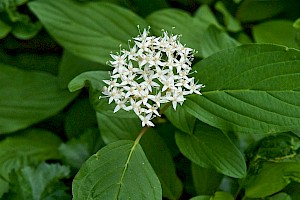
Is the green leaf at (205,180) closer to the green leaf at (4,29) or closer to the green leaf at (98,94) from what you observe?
the green leaf at (98,94)

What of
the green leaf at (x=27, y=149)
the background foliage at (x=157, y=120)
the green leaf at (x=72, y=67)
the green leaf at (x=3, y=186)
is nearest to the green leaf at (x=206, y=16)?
the background foliage at (x=157, y=120)

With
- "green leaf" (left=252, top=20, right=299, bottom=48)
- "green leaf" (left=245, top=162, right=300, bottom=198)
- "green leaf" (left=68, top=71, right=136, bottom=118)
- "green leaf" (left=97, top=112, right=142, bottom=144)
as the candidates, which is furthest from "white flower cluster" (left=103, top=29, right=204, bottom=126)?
"green leaf" (left=252, top=20, right=299, bottom=48)

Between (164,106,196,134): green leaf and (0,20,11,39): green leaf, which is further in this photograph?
(0,20,11,39): green leaf

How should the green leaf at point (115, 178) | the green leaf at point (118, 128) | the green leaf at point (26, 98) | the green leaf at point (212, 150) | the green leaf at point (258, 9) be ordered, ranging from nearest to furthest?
the green leaf at point (115, 178), the green leaf at point (212, 150), the green leaf at point (118, 128), the green leaf at point (26, 98), the green leaf at point (258, 9)

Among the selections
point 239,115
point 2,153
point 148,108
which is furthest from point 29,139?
point 239,115

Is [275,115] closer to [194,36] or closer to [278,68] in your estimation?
[278,68]

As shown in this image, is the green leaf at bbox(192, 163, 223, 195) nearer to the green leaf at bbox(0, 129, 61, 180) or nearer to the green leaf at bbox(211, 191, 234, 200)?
the green leaf at bbox(211, 191, 234, 200)

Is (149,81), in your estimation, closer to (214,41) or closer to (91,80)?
(91,80)
